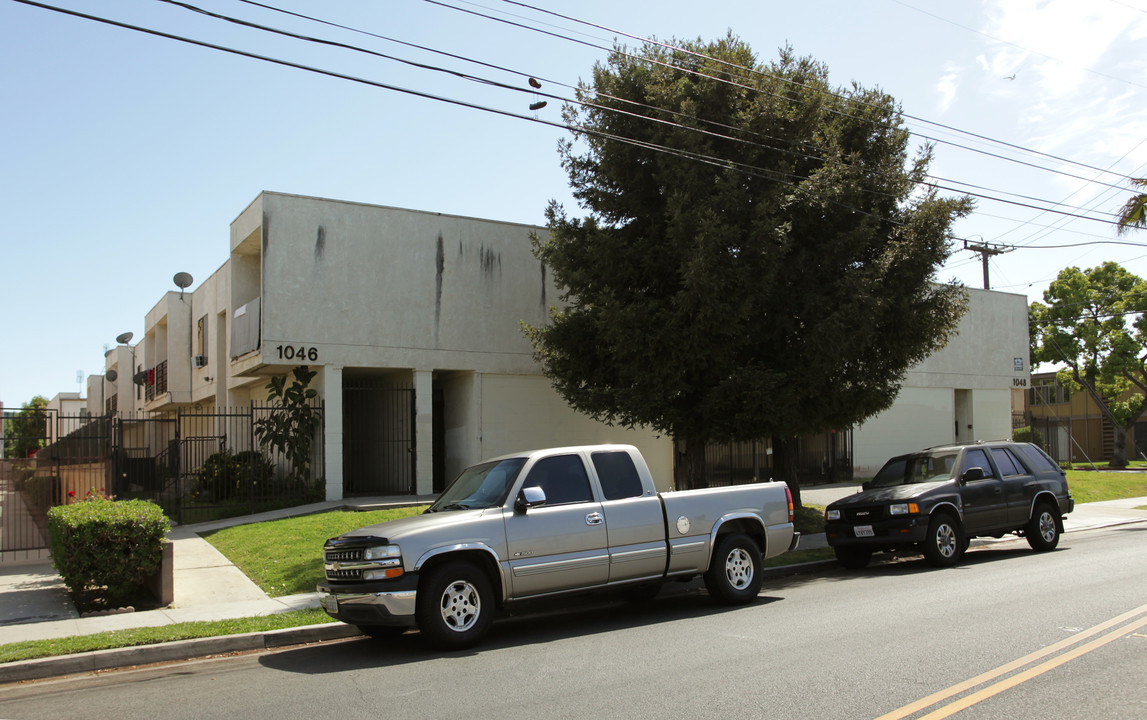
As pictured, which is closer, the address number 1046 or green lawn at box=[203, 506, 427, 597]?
green lawn at box=[203, 506, 427, 597]

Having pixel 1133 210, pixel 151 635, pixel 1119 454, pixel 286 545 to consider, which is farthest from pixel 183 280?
pixel 1119 454

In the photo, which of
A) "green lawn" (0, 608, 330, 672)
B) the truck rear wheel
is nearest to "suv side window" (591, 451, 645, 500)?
the truck rear wheel

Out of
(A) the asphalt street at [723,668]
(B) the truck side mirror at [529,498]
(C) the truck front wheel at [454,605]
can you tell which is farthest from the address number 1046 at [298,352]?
(C) the truck front wheel at [454,605]

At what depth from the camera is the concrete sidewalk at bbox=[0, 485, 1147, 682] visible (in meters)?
8.17

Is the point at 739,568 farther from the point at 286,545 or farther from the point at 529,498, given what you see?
the point at 286,545

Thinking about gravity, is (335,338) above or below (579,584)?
above

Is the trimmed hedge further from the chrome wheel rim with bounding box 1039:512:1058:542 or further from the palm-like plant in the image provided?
the palm-like plant

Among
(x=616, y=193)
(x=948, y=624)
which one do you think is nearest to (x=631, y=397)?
(x=616, y=193)

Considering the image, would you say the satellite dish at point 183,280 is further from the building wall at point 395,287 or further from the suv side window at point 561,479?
the suv side window at point 561,479

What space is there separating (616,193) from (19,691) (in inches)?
491

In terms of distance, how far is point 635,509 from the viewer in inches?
364

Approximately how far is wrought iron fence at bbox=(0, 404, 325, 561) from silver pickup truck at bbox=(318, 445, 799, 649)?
6.82 m

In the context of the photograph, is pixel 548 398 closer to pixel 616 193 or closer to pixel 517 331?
pixel 517 331

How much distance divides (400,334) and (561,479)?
11.6 meters
